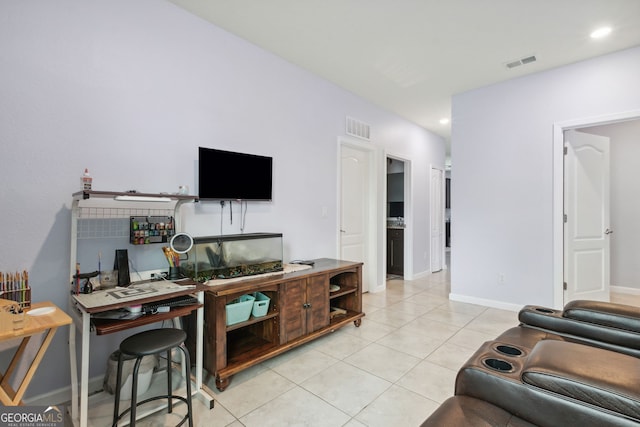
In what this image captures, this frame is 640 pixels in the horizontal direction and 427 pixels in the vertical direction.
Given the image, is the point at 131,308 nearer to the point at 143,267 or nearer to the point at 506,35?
the point at 143,267

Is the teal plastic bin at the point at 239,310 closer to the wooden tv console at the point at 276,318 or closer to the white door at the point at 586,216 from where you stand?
the wooden tv console at the point at 276,318

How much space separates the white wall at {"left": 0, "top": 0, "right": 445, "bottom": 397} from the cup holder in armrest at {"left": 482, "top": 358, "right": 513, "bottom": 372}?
230 cm

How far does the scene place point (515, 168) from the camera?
154 inches

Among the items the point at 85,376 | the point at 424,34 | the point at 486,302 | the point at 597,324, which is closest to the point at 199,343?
the point at 85,376

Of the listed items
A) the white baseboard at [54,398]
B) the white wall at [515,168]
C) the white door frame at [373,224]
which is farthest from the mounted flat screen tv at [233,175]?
the white wall at [515,168]

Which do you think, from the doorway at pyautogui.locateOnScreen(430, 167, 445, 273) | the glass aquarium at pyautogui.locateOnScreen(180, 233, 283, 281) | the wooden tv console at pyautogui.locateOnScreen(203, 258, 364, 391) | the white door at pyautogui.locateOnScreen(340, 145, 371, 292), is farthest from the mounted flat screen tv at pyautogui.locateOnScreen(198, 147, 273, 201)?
the doorway at pyautogui.locateOnScreen(430, 167, 445, 273)

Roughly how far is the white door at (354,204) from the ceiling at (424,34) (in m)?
1.05

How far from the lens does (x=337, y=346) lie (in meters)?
2.89

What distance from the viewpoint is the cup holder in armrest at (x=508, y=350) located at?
1.25 meters

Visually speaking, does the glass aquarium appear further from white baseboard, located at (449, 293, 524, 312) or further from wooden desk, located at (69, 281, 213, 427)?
white baseboard, located at (449, 293, 524, 312)

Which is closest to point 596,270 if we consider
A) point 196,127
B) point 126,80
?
point 196,127

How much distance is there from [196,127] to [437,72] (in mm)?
2889

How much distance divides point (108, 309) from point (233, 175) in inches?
59.1

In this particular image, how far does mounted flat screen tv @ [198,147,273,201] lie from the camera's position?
260 centimetres
